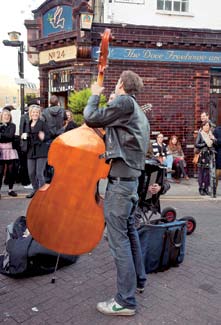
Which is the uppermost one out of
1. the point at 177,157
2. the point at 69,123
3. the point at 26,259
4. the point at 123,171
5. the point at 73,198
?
the point at 69,123

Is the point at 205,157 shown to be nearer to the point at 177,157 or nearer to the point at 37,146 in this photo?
the point at 177,157

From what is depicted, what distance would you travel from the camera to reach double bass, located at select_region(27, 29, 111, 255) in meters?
3.17

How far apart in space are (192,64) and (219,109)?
63.7 inches

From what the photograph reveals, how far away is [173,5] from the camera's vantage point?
1116 cm

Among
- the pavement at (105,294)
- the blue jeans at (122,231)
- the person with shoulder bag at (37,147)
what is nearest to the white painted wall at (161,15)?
the person with shoulder bag at (37,147)

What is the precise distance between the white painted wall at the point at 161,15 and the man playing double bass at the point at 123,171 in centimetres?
823

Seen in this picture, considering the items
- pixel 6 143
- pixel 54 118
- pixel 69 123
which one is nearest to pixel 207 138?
pixel 69 123

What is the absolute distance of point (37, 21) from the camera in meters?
10.9

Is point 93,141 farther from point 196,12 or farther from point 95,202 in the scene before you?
point 196,12

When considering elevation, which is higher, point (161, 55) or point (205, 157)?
point (161, 55)

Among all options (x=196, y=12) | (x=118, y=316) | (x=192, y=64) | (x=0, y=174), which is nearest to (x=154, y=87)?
(x=192, y=64)

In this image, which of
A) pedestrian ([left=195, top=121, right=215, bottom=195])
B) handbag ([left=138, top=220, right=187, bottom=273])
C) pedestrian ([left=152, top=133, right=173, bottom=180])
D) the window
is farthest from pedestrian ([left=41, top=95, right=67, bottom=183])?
the window

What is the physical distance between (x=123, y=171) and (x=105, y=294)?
121 cm

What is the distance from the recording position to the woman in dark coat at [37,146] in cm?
681
